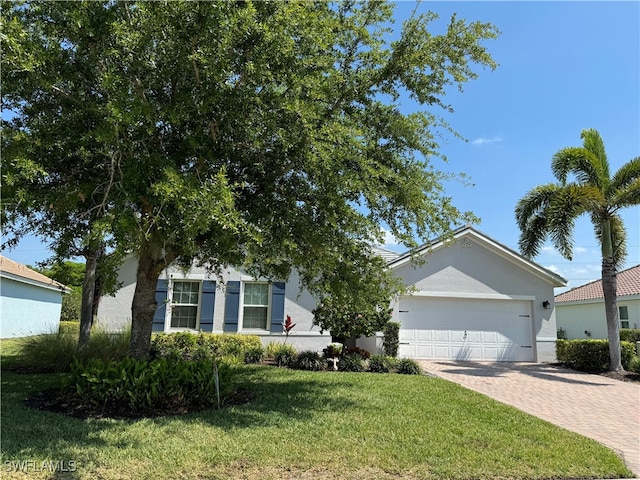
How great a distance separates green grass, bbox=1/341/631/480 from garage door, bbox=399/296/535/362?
8039 mm

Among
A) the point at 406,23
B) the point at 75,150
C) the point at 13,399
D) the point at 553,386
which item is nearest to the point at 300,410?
the point at 13,399

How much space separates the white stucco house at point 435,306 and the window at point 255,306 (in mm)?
36

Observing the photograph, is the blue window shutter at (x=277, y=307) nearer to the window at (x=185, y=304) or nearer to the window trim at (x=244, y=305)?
the window trim at (x=244, y=305)

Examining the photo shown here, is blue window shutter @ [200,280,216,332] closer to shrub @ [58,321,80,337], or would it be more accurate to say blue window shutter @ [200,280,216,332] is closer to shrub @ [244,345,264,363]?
shrub @ [244,345,264,363]

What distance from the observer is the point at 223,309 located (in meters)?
16.3

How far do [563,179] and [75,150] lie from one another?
15.1m

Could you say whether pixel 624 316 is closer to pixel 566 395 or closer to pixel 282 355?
pixel 566 395

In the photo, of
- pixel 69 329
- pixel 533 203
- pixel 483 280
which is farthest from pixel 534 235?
pixel 69 329

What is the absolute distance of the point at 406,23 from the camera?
8.09 m

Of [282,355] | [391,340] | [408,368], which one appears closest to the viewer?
[408,368]

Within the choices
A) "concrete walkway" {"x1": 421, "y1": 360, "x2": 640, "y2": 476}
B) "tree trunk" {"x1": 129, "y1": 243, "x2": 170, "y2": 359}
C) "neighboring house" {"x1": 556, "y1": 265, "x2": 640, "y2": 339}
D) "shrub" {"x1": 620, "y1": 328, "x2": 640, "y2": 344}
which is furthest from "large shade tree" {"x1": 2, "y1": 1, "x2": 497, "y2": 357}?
"neighboring house" {"x1": 556, "y1": 265, "x2": 640, "y2": 339}

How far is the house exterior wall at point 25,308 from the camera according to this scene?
67.6 ft

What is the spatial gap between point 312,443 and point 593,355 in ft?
43.7

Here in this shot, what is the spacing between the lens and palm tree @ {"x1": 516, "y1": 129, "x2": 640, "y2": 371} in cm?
1482
